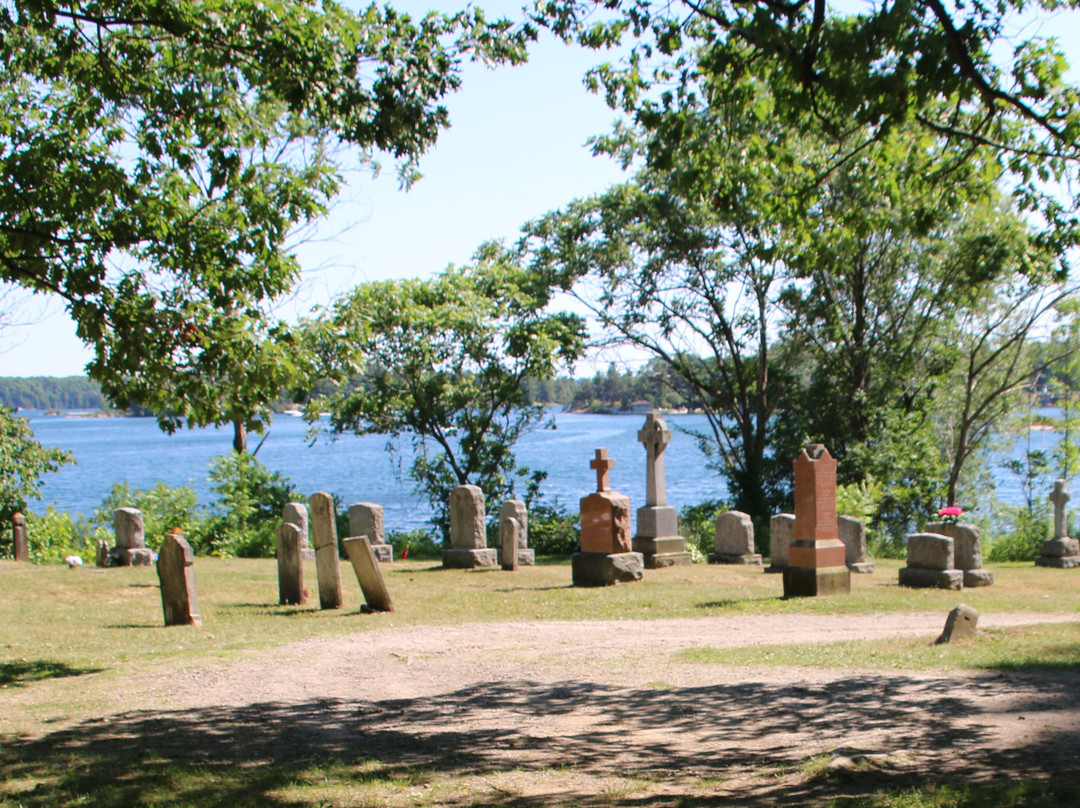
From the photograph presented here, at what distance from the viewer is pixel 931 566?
1549 cm

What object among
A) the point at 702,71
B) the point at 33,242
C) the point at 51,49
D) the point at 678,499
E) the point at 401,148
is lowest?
the point at 678,499

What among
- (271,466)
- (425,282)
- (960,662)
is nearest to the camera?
(960,662)

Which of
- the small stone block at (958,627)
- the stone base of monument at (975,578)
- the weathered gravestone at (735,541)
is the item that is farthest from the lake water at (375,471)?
the small stone block at (958,627)

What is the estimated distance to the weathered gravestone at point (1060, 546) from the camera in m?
21.0

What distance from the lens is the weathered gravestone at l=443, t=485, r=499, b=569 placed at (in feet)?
60.9

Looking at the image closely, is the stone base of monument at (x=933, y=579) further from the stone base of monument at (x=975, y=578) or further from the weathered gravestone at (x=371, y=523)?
the weathered gravestone at (x=371, y=523)

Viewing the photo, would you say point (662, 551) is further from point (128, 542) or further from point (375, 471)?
point (375, 471)

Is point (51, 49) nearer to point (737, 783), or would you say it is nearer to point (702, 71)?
point (702, 71)

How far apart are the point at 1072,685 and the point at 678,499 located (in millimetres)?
40944

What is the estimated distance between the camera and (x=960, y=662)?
8.45m

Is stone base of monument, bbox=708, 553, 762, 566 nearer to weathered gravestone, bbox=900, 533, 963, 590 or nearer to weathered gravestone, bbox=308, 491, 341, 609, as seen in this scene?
weathered gravestone, bbox=900, 533, 963, 590

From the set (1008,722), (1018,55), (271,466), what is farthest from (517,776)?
(271,466)

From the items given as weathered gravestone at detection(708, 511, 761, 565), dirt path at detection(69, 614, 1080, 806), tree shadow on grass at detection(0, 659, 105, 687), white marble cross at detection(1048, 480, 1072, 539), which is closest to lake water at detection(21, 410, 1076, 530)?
weathered gravestone at detection(708, 511, 761, 565)

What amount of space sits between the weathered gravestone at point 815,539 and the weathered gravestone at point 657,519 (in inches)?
190
